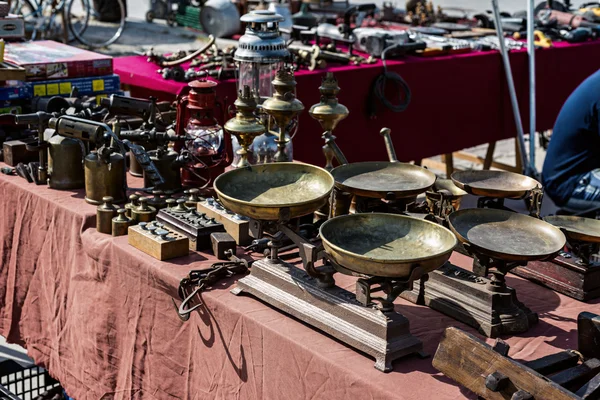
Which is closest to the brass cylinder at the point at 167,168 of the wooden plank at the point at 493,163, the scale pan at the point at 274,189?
the scale pan at the point at 274,189

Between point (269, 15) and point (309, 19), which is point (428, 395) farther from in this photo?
point (309, 19)

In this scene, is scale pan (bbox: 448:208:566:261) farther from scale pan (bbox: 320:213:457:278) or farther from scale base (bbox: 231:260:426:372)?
scale base (bbox: 231:260:426:372)

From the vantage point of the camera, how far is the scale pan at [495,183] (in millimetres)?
1803

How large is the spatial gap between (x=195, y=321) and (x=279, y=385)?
316 mm

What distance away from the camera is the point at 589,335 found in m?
1.43

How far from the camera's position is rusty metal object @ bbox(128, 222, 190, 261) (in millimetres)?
1889

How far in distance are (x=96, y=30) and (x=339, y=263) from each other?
9.27 metres

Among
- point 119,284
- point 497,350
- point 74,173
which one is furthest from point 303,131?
point 497,350

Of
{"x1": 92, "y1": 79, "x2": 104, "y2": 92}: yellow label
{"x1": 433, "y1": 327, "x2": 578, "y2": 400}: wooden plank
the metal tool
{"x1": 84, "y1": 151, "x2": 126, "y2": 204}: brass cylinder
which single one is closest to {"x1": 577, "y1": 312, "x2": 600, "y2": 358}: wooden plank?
{"x1": 433, "y1": 327, "x2": 578, "y2": 400}: wooden plank

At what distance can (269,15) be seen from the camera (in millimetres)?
2529

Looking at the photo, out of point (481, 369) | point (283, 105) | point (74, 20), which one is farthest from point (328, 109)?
point (74, 20)

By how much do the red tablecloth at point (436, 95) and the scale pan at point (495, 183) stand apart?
193cm

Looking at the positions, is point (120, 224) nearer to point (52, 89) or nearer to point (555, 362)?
point (52, 89)

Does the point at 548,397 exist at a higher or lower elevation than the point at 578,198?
higher
